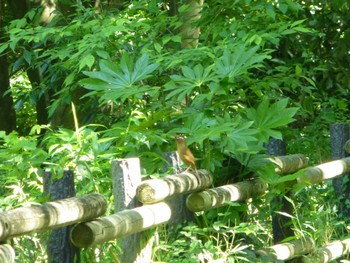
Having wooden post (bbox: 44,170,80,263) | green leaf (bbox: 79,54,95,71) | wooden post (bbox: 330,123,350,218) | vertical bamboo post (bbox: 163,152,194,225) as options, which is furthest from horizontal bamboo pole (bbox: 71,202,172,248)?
wooden post (bbox: 330,123,350,218)

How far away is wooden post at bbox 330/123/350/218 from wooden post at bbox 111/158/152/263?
10.9 feet

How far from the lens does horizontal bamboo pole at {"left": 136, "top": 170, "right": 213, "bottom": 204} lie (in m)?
5.89

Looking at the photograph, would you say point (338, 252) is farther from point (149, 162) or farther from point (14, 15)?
point (14, 15)

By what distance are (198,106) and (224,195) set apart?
93 centimetres

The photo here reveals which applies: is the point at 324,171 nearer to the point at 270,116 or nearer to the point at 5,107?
the point at 270,116

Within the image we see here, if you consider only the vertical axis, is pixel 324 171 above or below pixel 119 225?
below

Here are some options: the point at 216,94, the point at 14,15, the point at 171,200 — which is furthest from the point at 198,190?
the point at 14,15

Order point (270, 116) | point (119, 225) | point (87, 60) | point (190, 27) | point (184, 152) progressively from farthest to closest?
point (190, 27)
point (87, 60)
point (270, 116)
point (184, 152)
point (119, 225)

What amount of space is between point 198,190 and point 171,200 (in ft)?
0.90

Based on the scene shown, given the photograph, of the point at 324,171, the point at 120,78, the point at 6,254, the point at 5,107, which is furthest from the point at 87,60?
the point at 5,107

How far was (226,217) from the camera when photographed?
6.95 m

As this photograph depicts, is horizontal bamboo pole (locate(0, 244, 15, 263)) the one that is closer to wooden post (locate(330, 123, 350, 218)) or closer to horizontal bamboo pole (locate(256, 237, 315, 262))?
horizontal bamboo pole (locate(256, 237, 315, 262))

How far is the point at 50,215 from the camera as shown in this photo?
15.6ft

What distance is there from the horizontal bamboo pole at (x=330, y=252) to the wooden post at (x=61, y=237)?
287 centimetres
